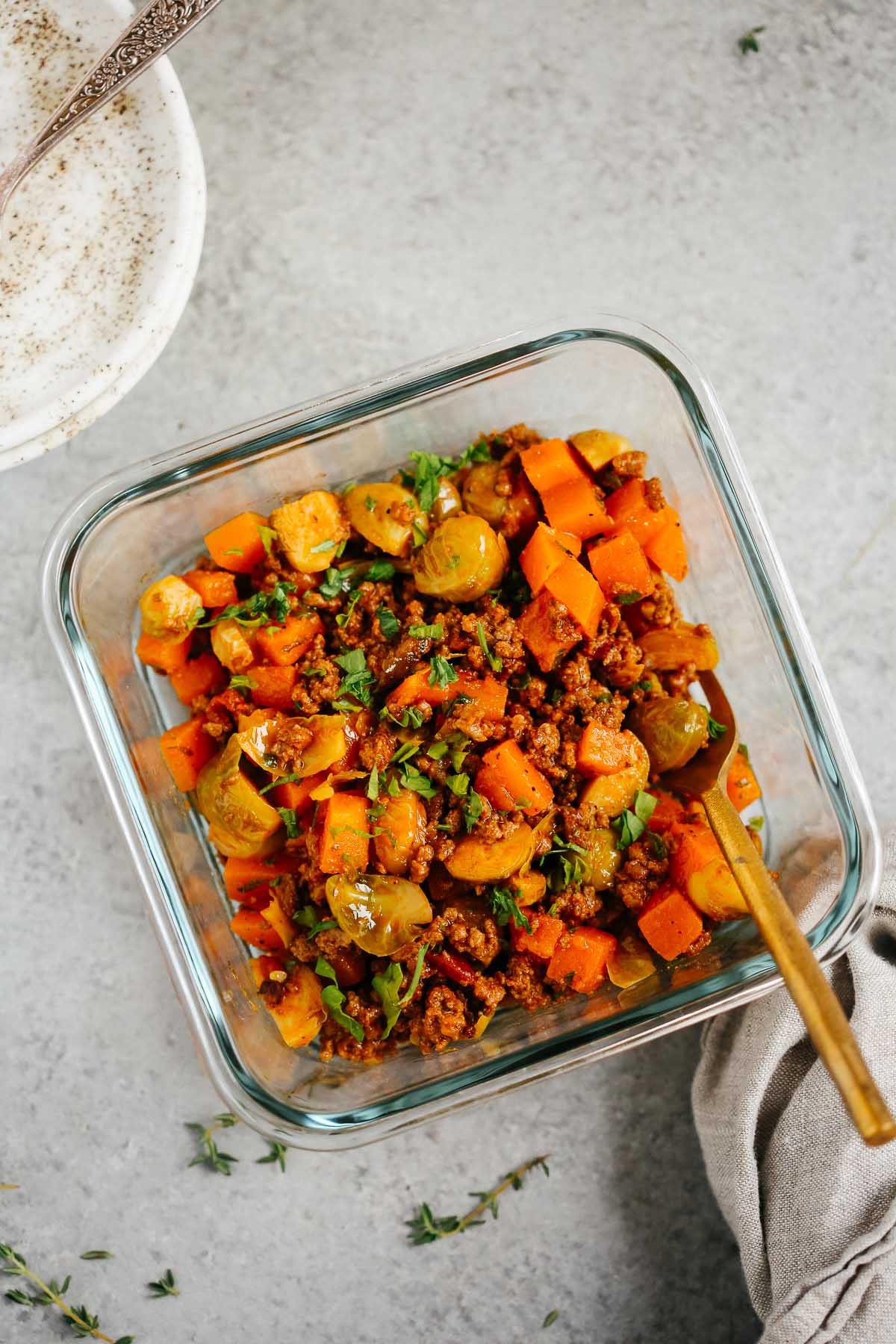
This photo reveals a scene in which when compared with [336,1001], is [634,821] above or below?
above

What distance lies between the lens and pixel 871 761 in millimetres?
2207

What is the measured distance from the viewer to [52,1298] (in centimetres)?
211

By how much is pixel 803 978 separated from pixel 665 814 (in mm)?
431

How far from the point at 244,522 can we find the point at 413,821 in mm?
668

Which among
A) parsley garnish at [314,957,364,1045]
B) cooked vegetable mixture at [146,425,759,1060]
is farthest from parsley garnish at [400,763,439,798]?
parsley garnish at [314,957,364,1045]

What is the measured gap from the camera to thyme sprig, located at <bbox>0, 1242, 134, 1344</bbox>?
212cm

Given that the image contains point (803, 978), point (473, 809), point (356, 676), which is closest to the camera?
point (803, 978)

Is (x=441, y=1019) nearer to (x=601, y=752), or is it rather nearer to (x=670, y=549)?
(x=601, y=752)

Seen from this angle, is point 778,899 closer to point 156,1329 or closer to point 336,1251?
point 336,1251

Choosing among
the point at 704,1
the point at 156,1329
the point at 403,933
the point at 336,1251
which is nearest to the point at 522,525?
the point at 403,933

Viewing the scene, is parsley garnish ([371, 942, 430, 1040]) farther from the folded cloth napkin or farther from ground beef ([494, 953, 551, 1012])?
the folded cloth napkin

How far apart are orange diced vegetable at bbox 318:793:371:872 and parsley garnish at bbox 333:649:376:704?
0.19 metres

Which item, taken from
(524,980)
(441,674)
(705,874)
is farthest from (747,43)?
(524,980)

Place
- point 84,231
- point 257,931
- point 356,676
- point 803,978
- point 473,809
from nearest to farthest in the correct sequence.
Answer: point 803,978 < point 473,809 < point 356,676 < point 257,931 < point 84,231
